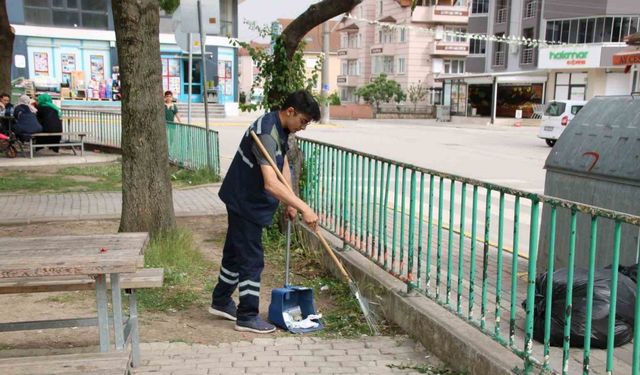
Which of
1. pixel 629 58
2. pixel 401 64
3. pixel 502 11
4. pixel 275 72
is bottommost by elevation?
pixel 275 72

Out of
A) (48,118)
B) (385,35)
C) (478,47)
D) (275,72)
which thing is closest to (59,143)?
(48,118)

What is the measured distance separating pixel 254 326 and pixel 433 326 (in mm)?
1249

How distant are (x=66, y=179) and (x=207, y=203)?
12.9 feet

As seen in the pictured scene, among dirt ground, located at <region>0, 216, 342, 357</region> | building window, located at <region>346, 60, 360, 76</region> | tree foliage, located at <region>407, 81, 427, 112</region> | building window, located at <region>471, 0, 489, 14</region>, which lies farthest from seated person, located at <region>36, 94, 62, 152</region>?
building window, located at <region>346, 60, 360, 76</region>

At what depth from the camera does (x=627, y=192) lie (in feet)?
14.7

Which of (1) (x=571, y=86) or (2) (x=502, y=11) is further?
(2) (x=502, y=11)

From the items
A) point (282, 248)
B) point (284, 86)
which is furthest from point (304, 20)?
point (282, 248)

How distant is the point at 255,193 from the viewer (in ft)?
14.0

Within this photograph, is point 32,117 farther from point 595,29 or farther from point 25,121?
point 595,29

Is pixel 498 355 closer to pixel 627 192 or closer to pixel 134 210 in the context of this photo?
pixel 627 192

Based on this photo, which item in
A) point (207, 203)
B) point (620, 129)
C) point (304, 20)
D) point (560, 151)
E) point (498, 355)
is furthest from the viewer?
point (207, 203)

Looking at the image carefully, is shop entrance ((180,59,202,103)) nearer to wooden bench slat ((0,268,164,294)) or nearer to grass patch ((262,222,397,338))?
grass patch ((262,222,397,338))

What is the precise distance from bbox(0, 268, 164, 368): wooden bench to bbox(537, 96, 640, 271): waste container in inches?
105

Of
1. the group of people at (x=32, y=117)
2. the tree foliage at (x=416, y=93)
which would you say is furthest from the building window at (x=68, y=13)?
the tree foliage at (x=416, y=93)
